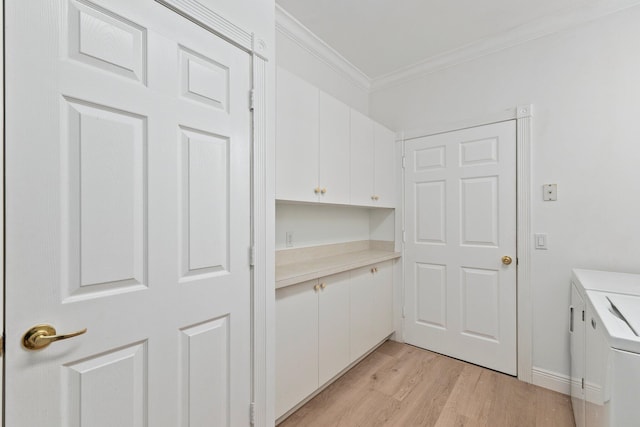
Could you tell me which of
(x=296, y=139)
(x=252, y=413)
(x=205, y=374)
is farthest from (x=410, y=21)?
(x=252, y=413)

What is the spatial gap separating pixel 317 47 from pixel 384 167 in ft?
3.87

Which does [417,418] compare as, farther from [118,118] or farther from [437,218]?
[118,118]

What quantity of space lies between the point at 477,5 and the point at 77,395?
9.50 feet

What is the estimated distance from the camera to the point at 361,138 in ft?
7.71

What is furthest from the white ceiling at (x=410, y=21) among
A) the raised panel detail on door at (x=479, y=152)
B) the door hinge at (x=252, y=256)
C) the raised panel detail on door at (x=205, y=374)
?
the raised panel detail on door at (x=205, y=374)

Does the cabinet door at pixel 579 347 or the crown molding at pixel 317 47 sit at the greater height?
the crown molding at pixel 317 47

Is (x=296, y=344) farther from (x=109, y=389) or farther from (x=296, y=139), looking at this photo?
(x=296, y=139)

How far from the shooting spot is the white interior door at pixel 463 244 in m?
2.21

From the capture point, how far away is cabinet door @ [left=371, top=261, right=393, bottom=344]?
245 cm

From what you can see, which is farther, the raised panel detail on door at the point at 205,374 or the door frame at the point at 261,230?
the door frame at the point at 261,230

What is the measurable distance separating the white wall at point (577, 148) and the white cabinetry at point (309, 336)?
4.82 feet

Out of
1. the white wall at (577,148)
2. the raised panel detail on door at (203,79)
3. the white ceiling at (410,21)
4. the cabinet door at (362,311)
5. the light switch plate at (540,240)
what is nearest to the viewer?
the raised panel detail on door at (203,79)

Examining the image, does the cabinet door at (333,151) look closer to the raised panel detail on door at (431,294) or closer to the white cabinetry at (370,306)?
the white cabinetry at (370,306)

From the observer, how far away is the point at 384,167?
262 centimetres
